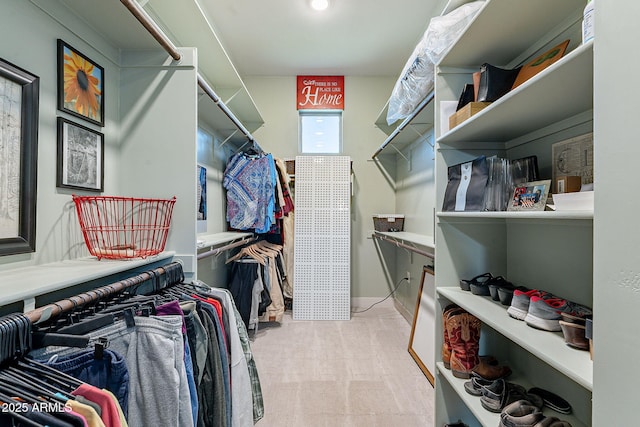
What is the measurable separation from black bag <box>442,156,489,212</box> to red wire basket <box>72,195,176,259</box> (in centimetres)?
139

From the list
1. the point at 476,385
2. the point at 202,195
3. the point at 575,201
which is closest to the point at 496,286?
the point at 476,385

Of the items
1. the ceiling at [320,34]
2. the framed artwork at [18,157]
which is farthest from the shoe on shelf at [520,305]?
the ceiling at [320,34]

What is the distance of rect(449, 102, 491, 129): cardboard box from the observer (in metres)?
1.32

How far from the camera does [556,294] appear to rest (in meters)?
1.30

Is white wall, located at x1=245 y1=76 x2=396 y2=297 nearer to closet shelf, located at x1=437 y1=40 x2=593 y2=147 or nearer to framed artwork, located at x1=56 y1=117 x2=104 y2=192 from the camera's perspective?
A: closet shelf, located at x1=437 y1=40 x2=593 y2=147

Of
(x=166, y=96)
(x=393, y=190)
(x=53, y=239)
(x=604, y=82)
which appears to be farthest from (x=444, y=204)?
(x=393, y=190)

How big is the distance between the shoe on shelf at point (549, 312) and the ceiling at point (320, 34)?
99.2 inches

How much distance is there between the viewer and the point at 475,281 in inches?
61.5

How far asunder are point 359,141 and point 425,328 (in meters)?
2.44

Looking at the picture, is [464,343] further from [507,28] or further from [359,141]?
[359,141]

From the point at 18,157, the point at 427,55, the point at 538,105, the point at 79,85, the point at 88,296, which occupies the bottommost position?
the point at 88,296

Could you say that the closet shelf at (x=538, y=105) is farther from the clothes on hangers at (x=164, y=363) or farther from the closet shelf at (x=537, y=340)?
the clothes on hangers at (x=164, y=363)

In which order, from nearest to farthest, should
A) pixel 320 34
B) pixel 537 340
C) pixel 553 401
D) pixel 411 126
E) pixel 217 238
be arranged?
pixel 537 340
pixel 553 401
pixel 217 238
pixel 411 126
pixel 320 34

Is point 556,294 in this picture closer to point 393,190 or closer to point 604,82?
point 604,82
